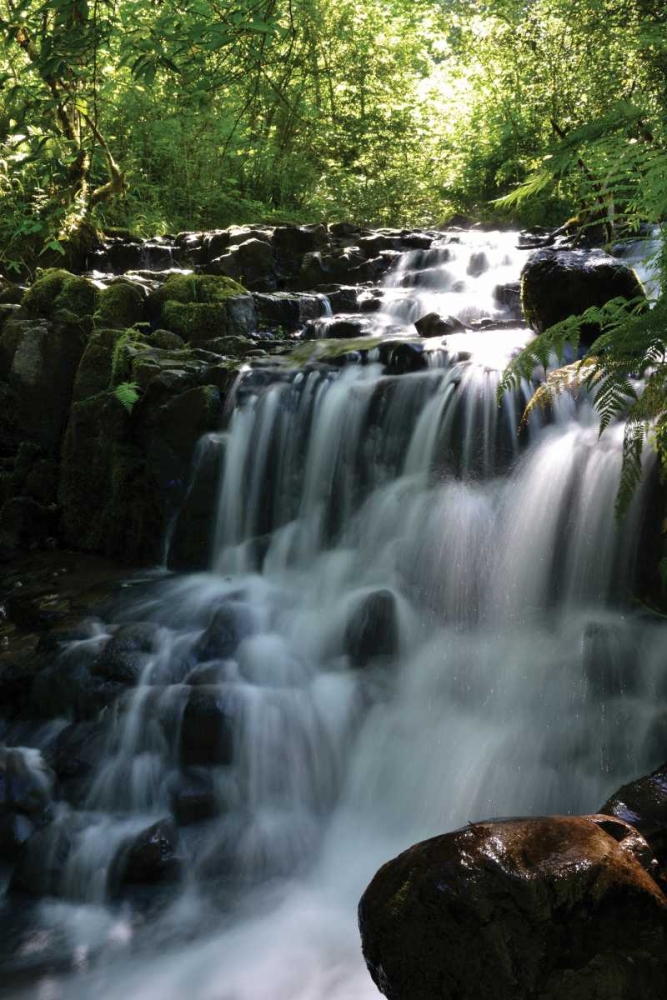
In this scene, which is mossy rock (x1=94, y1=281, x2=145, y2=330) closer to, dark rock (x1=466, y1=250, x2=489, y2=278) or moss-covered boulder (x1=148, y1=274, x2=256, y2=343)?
moss-covered boulder (x1=148, y1=274, x2=256, y2=343)

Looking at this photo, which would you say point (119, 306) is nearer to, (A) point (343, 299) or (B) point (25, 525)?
(B) point (25, 525)

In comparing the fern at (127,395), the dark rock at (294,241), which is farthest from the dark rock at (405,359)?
the dark rock at (294,241)

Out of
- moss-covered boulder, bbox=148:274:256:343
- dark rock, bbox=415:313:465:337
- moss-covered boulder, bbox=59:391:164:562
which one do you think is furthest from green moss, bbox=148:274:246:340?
dark rock, bbox=415:313:465:337

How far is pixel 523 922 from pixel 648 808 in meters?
0.79

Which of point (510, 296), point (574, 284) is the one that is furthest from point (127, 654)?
point (510, 296)

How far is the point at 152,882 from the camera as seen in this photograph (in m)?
3.73

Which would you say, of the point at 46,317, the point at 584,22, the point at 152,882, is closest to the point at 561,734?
the point at 152,882

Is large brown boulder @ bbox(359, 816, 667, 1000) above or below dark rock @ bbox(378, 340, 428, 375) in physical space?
below

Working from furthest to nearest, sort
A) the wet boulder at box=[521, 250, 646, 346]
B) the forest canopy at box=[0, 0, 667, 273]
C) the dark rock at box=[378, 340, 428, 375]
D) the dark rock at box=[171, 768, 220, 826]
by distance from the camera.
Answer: the forest canopy at box=[0, 0, 667, 273] → the dark rock at box=[378, 340, 428, 375] → the wet boulder at box=[521, 250, 646, 346] → the dark rock at box=[171, 768, 220, 826]

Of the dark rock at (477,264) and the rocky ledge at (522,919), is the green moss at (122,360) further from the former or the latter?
the rocky ledge at (522,919)

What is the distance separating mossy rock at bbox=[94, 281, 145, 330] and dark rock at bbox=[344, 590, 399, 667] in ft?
15.6

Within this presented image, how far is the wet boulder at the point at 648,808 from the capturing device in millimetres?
2600

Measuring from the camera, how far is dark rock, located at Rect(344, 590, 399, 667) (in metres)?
4.82

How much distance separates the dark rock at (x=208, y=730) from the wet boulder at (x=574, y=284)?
152 inches
